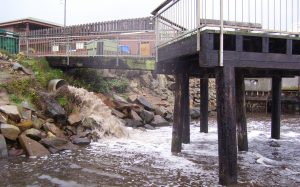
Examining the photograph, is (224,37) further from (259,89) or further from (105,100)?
(259,89)

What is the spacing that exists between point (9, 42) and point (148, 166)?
16198 mm

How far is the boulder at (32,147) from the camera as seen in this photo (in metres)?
12.5

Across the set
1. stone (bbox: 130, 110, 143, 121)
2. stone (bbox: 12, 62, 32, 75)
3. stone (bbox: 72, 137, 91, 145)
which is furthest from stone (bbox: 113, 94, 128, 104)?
stone (bbox: 72, 137, 91, 145)

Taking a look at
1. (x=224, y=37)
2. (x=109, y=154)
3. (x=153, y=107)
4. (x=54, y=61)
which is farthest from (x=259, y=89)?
(x=224, y=37)

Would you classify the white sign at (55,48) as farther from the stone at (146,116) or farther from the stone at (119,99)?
the stone at (146,116)

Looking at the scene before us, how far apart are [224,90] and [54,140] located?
303 inches

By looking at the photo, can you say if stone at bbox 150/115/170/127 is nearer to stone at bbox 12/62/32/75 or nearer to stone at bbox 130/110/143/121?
stone at bbox 130/110/143/121

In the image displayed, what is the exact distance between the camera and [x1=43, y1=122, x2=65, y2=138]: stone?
14750mm

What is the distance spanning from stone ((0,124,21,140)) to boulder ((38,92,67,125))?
292 centimetres

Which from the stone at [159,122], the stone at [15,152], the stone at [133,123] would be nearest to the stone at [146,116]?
the stone at [159,122]

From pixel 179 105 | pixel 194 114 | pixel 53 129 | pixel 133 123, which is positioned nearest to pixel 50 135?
pixel 53 129

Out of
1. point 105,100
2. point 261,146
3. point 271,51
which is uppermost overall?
point 271,51

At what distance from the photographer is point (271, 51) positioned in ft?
30.4

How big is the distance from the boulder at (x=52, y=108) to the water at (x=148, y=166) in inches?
76.6
